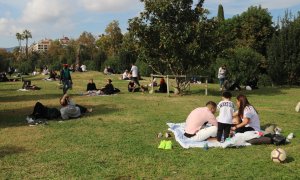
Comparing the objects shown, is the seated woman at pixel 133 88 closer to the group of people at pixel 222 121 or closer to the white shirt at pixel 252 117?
the group of people at pixel 222 121

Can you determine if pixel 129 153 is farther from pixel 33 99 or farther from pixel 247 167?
pixel 33 99

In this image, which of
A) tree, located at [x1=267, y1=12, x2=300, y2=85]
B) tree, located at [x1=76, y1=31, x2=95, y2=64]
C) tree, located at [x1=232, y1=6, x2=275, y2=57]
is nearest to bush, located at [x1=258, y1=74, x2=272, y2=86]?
tree, located at [x1=267, y1=12, x2=300, y2=85]

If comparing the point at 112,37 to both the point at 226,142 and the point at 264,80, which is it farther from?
the point at 226,142

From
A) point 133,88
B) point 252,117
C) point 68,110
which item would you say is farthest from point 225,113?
point 133,88

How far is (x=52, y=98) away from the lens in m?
21.5

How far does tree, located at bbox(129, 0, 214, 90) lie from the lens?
21766mm

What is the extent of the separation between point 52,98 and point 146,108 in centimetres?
689

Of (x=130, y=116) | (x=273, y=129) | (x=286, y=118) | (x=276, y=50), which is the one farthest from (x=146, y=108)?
(x=276, y=50)

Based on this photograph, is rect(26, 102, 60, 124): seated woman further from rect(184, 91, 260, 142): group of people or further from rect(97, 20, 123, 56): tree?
rect(97, 20, 123, 56): tree

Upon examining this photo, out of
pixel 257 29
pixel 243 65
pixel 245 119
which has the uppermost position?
pixel 257 29

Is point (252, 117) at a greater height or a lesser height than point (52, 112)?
greater

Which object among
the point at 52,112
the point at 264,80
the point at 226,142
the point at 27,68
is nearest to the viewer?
the point at 226,142

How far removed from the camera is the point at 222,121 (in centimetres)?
988

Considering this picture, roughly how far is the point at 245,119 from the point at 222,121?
0.95 meters
